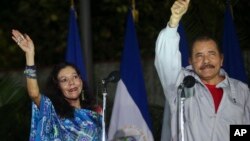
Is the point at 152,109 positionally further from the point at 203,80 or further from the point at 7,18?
the point at 7,18

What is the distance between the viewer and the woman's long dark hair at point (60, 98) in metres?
4.34

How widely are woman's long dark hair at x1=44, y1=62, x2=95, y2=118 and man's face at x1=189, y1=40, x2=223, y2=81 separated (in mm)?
823

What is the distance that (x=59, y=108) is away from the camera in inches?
171

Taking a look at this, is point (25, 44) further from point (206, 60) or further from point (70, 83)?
point (206, 60)

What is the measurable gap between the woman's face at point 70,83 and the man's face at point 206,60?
80cm

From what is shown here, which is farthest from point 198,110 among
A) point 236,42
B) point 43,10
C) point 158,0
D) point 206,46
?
point 43,10

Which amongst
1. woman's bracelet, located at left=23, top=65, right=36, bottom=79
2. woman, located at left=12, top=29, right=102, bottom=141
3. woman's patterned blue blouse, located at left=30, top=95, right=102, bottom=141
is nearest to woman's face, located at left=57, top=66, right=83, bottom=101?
woman, located at left=12, top=29, right=102, bottom=141

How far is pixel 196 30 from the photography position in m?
6.32

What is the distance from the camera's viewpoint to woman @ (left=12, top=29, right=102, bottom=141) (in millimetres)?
4277

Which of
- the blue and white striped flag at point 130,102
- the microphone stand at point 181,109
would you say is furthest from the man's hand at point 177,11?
the blue and white striped flag at point 130,102

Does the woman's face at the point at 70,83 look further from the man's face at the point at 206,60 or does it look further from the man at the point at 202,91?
the man's face at the point at 206,60

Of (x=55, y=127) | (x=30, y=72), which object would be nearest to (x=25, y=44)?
(x=30, y=72)

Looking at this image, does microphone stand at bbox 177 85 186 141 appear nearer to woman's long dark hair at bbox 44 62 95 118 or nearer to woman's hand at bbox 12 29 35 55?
woman's long dark hair at bbox 44 62 95 118

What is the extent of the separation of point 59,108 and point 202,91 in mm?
970
